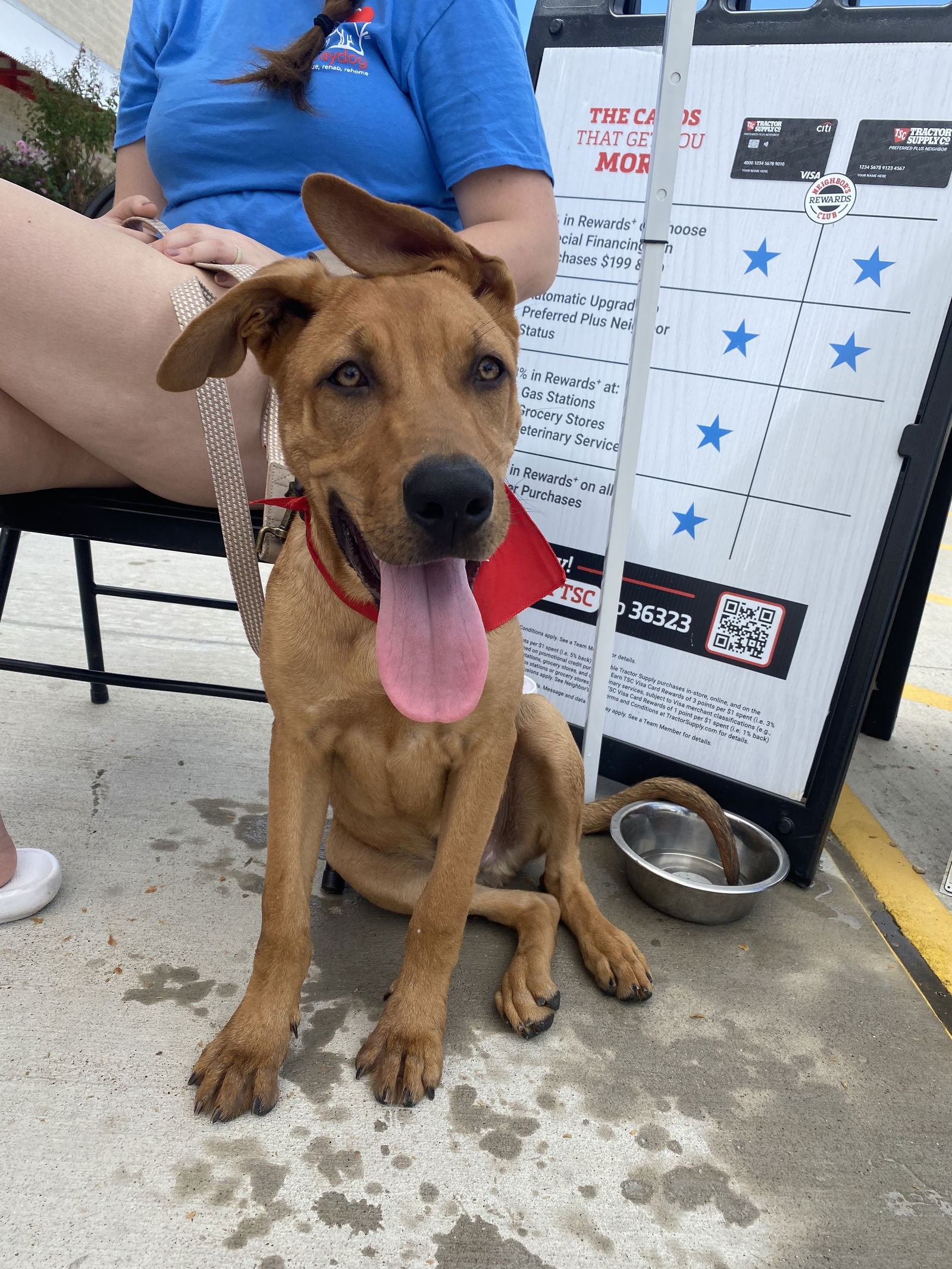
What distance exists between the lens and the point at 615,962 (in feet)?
6.59

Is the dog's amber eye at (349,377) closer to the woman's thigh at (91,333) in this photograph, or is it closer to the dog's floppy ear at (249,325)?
the dog's floppy ear at (249,325)

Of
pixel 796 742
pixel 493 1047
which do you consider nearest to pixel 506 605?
pixel 493 1047

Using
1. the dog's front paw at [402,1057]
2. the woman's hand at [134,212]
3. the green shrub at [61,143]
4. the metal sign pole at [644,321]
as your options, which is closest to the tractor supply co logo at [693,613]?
the metal sign pole at [644,321]

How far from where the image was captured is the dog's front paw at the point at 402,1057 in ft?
5.29

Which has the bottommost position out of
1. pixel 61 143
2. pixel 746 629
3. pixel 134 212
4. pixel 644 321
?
pixel 746 629

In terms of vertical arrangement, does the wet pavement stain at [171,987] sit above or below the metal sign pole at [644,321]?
below

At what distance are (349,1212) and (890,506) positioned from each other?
2.12 meters

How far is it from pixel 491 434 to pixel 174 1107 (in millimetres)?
1410

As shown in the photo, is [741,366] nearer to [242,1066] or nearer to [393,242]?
[393,242]

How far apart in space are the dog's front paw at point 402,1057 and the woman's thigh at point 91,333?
1.30m

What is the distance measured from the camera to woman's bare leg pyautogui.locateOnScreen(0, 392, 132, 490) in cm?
182

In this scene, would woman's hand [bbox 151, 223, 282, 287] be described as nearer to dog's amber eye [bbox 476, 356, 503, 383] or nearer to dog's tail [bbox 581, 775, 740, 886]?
→ dog's amber eye [bbox 476, 356, 503, 383]

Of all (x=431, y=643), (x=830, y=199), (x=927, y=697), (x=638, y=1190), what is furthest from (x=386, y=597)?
(x=927, y=697)

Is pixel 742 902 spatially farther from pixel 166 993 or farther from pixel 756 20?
pixel 756 20
